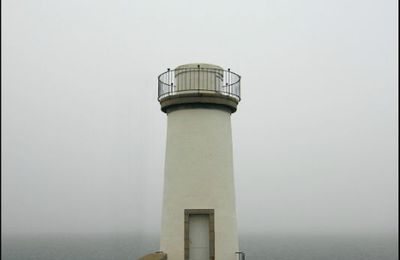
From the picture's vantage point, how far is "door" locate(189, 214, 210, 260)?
14297 mm

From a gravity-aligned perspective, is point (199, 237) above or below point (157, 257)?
above

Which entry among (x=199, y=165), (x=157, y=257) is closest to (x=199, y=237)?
(x=157, y=257)

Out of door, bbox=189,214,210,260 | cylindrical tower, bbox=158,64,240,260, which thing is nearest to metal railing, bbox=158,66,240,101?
cylindrical tower, bbox=158,64,240,260

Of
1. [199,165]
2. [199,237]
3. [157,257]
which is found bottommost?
[157,257]

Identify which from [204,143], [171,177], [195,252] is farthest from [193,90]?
[195,252]

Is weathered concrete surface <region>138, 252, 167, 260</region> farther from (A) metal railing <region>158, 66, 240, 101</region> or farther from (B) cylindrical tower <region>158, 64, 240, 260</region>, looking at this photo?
(A) metal railing <region>158, 66, 240, 101</region>

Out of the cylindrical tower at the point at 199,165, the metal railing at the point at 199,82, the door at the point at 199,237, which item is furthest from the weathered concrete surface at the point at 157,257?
the metal railing at the point at 199,82

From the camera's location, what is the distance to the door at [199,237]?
14297 millimetres

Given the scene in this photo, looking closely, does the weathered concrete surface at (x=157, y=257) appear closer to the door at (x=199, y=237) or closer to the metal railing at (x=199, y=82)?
the door at (x=199, y=237)

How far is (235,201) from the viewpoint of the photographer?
15445 millimetres

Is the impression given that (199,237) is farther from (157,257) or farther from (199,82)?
(199,82)

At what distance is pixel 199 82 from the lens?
50.0 feet

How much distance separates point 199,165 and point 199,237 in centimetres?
230

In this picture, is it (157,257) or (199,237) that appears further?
(199,237)
